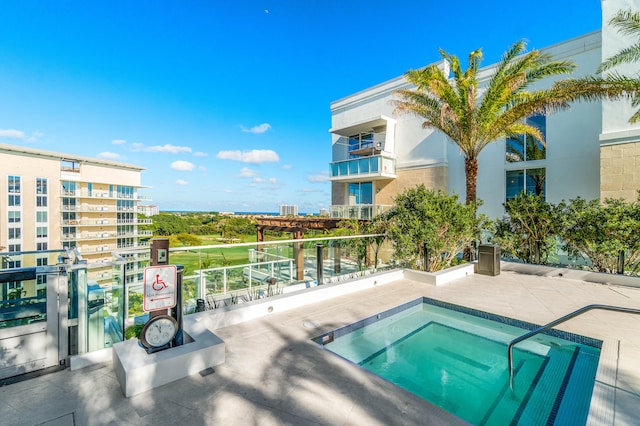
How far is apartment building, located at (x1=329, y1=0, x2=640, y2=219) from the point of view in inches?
390

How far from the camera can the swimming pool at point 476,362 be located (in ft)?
9.43

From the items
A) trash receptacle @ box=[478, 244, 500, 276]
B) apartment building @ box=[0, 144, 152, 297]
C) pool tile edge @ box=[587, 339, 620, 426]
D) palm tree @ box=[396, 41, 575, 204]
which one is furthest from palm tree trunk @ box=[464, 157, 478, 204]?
apartment building @ box=[0, 144, 152, 297]

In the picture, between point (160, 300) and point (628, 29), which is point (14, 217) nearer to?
point (160, 300)

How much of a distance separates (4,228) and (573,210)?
55202 millimetres

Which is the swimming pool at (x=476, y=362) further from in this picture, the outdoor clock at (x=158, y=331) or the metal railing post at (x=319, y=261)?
the outdoor clock at (x=158, y=331)

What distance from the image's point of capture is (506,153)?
1371 cm

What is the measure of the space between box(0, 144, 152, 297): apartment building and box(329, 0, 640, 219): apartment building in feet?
87.8

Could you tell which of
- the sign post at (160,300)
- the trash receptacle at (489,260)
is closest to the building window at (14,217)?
the sign post at (160,300)

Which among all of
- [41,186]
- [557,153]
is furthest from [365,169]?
[41,186]

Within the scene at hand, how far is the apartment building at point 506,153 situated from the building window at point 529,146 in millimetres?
40

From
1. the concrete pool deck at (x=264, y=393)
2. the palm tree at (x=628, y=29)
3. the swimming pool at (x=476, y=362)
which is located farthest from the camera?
the palm tree at (x=628, y=29)

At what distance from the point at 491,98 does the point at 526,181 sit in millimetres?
5694

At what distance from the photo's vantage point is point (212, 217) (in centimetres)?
5166

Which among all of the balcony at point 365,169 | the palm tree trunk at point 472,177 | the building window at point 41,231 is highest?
the balcony at point 365,169
